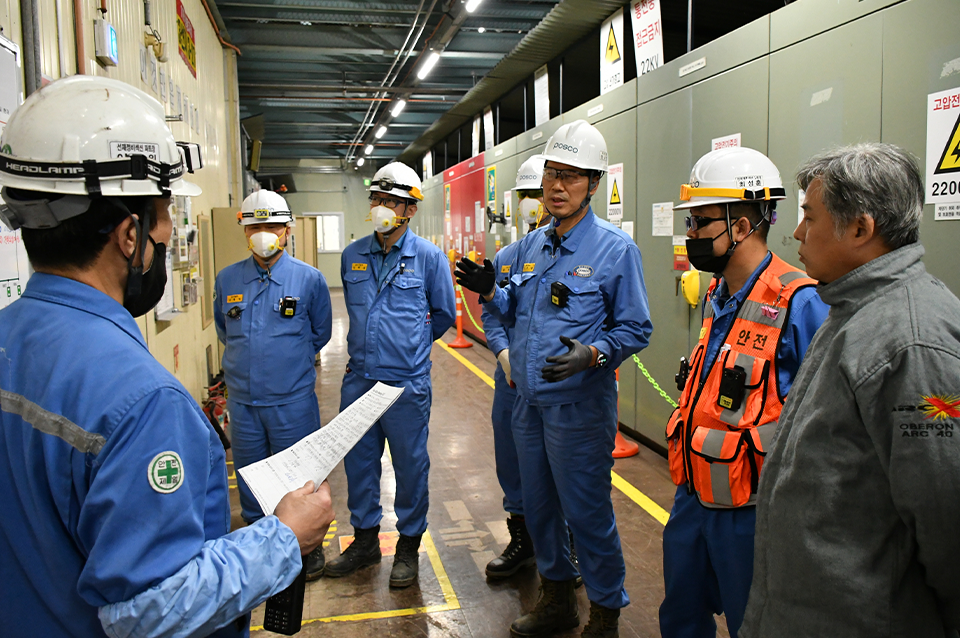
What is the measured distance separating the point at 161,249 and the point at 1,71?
5.20 feet

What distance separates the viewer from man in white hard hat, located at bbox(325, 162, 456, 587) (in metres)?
3.34

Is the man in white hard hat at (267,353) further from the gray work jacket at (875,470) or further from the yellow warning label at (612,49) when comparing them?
the yellow warning label at (612,49)

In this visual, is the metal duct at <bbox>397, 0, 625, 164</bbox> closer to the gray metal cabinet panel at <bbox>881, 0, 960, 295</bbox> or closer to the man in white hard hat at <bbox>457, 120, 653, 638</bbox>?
the gray metal cabinet panel at <bbox>881, 0, 960, 295</bbox>

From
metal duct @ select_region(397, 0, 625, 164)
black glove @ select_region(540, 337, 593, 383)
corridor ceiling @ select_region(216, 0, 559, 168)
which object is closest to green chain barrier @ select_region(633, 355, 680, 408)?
black glove @ select_region(540, 337, 593, 383)

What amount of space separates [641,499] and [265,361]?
2.67 m

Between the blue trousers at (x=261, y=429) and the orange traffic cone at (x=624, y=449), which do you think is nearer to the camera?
the blue trousers at (x=261, y=429)

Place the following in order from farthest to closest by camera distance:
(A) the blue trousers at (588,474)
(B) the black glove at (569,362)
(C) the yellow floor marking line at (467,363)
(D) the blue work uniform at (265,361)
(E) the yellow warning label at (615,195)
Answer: (C) the yellow floor marking line at (467,363) < (E) the yellow warning label at (615,195) < (D) the blue work uniform at (265,361) < (A) the blue trousers at (588,474) < (B) the black glove at (569,362)

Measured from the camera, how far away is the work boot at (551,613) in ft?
9.28

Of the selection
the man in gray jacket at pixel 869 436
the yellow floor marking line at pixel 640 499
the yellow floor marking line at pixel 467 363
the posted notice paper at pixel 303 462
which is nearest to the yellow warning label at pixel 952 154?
the man in gray jacket at pixel 869 436

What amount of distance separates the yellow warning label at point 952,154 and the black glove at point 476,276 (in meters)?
2.08

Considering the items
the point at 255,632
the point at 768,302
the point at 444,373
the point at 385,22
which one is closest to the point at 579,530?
the point at 768,302

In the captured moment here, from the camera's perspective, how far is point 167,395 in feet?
3.42

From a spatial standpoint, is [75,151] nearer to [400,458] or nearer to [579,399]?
[579,399]

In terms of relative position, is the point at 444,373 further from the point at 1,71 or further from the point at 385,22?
the point at 1,71
